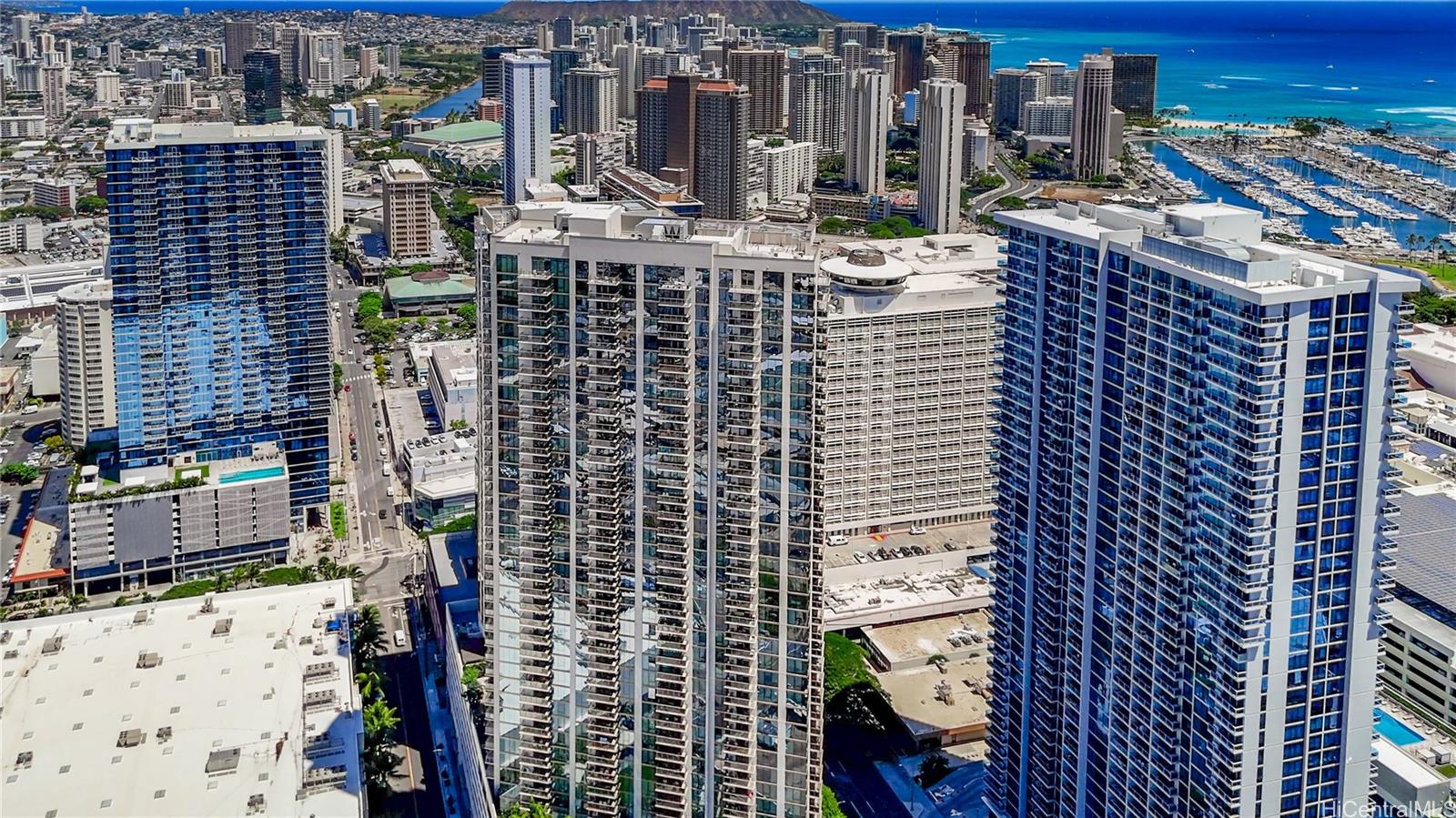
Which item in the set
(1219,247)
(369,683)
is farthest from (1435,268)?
(369,683)

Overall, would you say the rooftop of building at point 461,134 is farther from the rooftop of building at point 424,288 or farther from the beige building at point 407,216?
the rooftop of building at point 424,288

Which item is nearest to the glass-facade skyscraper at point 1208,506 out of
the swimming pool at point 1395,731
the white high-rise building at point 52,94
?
the swimming pool at point 1395,731

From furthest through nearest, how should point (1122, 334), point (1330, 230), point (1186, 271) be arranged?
point (1330, 230)
point (1122, 334)
point (1186, 271)

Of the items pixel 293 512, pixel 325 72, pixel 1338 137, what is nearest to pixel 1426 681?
pixel 293 512

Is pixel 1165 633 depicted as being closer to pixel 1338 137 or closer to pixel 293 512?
pixel 293 512

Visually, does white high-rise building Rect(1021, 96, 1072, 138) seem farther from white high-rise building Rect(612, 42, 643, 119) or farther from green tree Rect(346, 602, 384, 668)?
green tree Rect(346, 602, 384, 668)

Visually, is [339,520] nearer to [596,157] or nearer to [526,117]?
[526,117]
